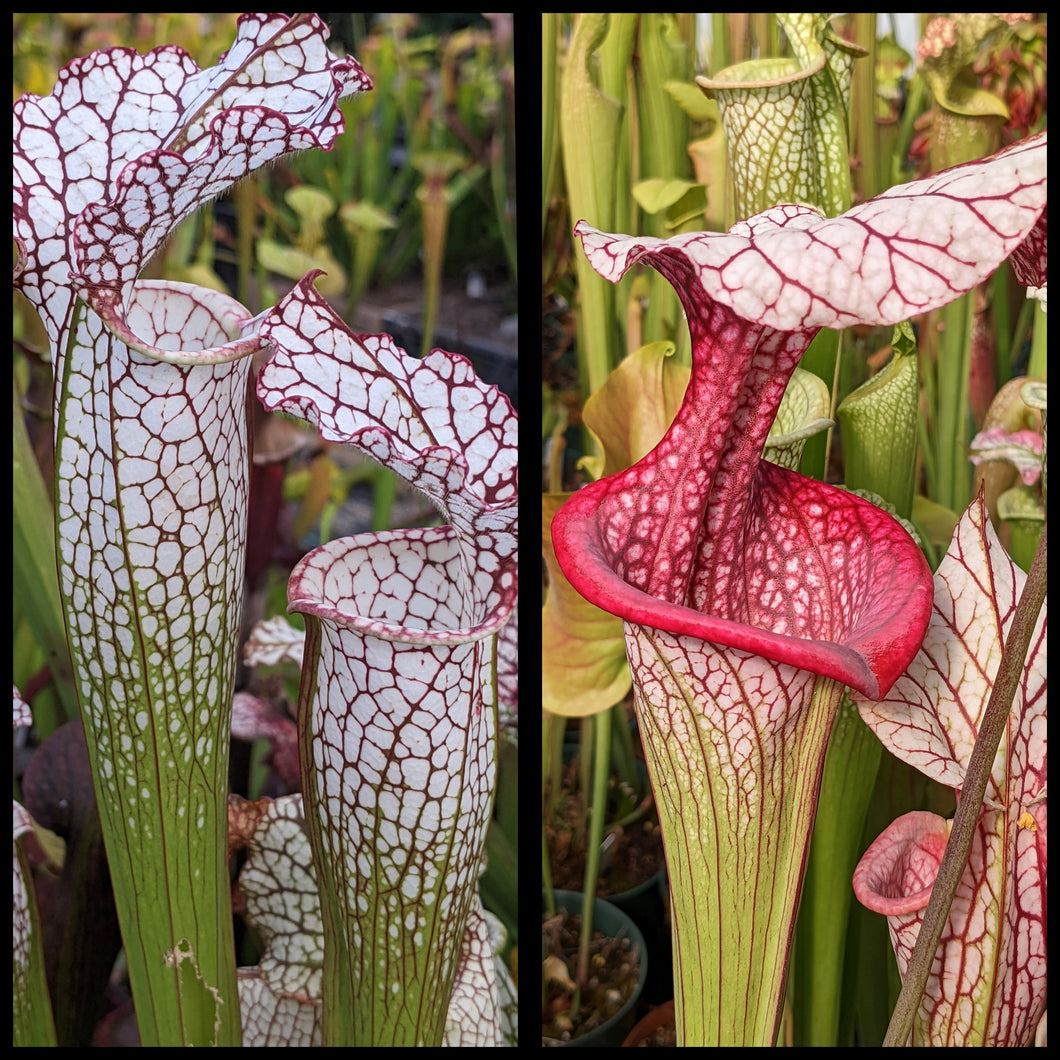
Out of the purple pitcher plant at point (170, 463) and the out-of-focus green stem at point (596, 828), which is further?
the out-of-focus green stem at point (596, 828)

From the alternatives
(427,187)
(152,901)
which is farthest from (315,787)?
(427,187)

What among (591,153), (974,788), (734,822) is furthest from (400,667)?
(591,153)

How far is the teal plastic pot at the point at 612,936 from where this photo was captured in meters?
0.85

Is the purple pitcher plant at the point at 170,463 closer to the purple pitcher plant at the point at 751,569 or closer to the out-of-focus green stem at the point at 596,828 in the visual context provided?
the purple pitcher plant at the point at 751,569

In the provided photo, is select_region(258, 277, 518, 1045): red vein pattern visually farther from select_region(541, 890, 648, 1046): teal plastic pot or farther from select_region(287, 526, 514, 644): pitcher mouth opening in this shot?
select_region(541, 890, 648, 1046): teal plastic pot

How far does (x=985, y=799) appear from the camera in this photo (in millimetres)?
559

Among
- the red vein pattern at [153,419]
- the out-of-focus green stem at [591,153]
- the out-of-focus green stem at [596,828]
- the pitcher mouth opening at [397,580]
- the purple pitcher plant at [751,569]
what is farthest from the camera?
the out-of-focus green stem at [596,828]

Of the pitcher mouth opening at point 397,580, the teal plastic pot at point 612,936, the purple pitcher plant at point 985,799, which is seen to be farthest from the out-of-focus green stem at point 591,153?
the teal plastic pot at point 612,936

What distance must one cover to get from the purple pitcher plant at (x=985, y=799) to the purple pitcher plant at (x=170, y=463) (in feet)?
0.78

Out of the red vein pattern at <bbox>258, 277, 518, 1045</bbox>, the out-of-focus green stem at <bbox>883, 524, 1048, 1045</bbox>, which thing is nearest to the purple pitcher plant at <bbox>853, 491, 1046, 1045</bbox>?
the out-of-focus green stem at <bbox>883, 524, 1048, 1045</bbox>

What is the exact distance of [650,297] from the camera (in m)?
0.89

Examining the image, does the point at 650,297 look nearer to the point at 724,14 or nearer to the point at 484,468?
the point at 724,14

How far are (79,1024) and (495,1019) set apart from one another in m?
0.30

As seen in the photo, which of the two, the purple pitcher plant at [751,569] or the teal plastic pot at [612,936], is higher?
the purple pitcher plant at [751,569]
